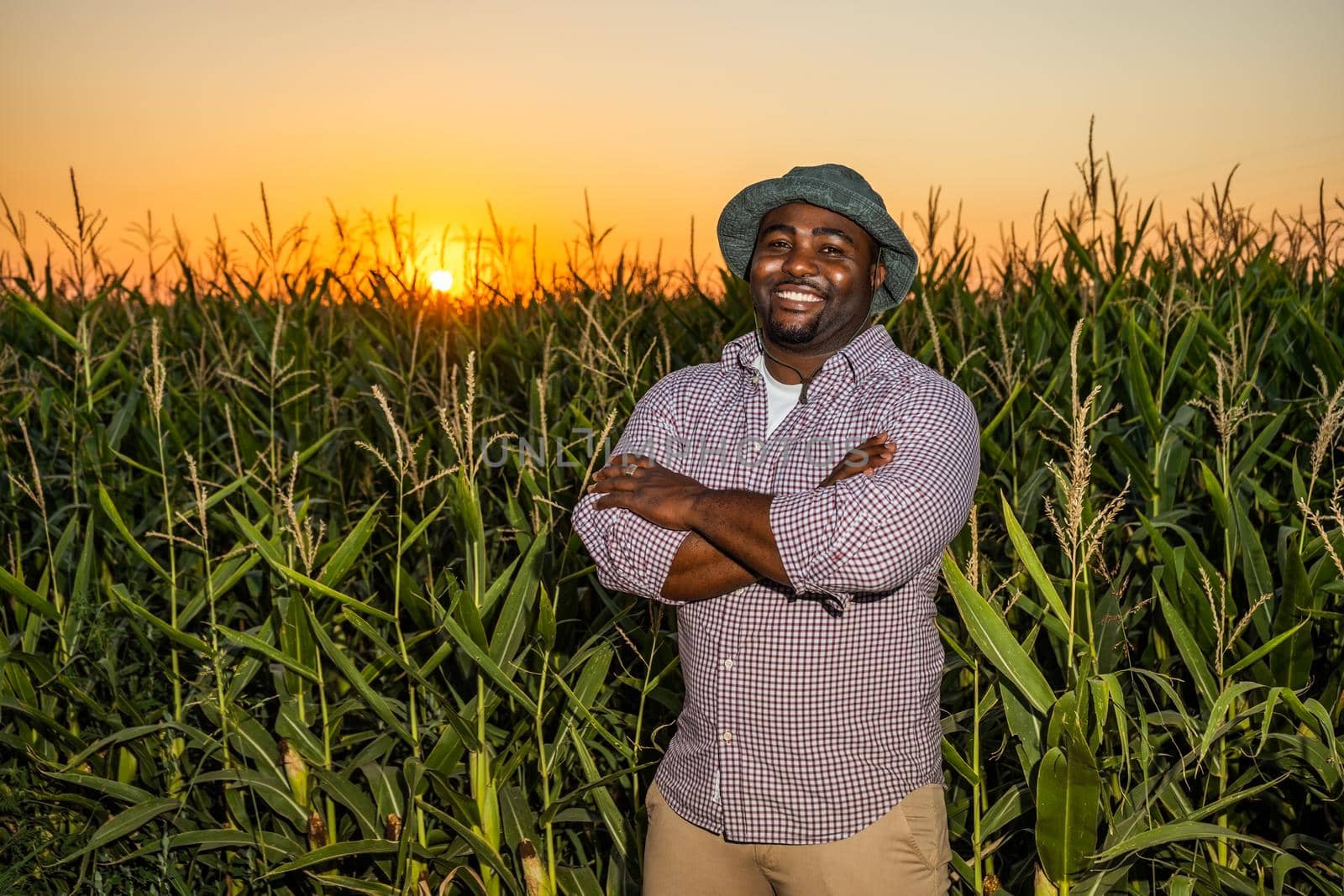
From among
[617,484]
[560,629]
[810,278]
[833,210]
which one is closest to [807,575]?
[617,484]

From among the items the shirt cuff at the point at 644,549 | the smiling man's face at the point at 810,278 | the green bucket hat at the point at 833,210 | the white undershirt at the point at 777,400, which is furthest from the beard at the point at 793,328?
the shirt cuff at the point at 644,549

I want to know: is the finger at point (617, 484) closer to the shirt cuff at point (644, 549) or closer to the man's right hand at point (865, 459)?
the shirt cuff at point (644, 549)

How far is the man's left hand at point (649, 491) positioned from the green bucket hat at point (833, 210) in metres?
0.65

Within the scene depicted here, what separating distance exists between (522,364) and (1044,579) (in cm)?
258

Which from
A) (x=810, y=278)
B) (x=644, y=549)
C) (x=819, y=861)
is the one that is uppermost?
(x=810, y=278)

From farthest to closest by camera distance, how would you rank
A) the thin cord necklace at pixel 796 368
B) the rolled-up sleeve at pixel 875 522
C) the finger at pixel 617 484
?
the thin cord necklace at pixel 796 368 → the finger at pixel 617 484 → the rolled-up sleeve at pixel 875 522

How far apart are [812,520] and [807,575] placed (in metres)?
0.10

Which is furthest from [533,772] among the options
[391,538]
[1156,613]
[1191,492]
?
[1191,492]

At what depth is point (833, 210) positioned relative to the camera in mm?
2434

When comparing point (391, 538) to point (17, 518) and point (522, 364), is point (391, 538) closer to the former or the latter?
point (522, 364)

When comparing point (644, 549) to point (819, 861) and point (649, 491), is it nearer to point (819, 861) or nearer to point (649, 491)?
point (649, 491)

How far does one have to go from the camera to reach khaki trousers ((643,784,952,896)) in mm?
2188

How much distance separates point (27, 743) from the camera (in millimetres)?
Answer: 3242

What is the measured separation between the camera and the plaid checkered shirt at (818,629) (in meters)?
2.09
